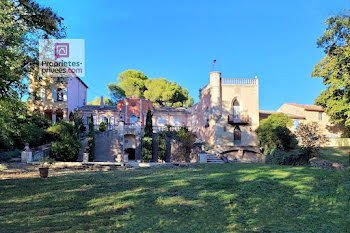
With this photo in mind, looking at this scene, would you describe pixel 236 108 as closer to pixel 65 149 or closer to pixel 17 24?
pixel 65 149

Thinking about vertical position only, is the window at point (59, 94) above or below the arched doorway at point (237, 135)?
above

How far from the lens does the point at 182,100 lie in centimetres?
4303

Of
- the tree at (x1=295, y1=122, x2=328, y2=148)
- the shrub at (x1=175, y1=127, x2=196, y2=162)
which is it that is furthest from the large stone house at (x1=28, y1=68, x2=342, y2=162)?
the tree at (x1=295, y1=122, x2=328, y2=148)

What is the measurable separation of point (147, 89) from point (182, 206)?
36.6 m

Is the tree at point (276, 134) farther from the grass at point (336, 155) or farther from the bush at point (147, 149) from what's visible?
the bush at point (147, 149)

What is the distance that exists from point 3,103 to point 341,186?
1157 cm

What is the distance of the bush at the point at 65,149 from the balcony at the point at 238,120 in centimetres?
1526

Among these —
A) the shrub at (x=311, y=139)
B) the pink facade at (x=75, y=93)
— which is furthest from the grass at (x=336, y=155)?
the pink facade at (x=75, y=93)

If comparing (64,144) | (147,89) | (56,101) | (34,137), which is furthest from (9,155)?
(147,89)

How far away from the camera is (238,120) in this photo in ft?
88.9

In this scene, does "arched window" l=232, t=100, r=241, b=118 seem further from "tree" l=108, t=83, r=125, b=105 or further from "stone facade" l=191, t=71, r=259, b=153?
"tree" l=108, t=83, r=125, b=105

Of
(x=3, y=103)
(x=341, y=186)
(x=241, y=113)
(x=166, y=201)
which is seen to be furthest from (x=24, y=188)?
(x=241, y=113)

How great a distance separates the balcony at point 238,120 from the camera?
26.8 metres

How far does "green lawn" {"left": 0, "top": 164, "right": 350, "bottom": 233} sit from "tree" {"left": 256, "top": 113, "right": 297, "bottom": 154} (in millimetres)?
12315
